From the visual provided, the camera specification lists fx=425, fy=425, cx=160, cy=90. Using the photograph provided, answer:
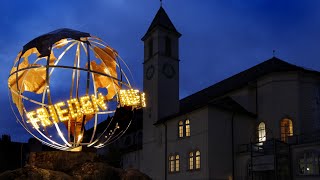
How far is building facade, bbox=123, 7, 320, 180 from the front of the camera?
3488 centimetres

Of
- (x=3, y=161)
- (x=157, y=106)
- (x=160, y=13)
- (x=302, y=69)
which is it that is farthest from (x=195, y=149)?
(x=3, y=161)

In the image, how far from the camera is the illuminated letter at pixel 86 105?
17.2 metres

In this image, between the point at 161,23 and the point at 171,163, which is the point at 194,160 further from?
the point at 161,23

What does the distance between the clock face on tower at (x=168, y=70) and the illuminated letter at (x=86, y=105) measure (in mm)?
32323

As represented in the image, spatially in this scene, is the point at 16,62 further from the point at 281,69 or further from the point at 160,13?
the point at 160,13

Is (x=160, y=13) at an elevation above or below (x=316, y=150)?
above

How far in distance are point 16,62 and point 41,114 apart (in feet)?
9.89

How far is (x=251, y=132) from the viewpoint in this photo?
137ft

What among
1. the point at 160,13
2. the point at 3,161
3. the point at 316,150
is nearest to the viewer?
the point at 316,150

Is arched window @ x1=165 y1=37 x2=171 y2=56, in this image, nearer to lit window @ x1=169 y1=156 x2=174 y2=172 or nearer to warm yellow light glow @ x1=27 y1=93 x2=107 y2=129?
lit window @ x1=169 y1=156 x2=174 y2=172

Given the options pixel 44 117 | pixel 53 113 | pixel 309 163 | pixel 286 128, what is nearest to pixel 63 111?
pixel 53 113

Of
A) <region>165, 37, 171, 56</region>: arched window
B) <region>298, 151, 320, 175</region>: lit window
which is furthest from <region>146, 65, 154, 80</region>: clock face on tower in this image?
<region>298, 151, 320, 175</region>: lit window

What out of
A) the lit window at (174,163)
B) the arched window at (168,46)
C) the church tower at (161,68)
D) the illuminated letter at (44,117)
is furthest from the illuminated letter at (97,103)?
the arched window at (168,46)

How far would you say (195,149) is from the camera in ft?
132
